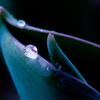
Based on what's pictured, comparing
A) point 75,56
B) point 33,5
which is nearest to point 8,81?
point 33,5

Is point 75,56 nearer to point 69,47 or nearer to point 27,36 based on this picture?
point 69,47

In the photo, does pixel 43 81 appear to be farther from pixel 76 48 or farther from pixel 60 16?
pixel 60 16

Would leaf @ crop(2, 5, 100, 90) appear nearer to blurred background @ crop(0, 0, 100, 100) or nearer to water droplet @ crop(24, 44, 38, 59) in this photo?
water droplet @ crop(24, 44, 38, 59)

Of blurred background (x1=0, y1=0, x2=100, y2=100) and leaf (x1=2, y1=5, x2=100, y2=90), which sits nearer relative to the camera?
leaf (x1=2, y1=5, x2=100, y2=90)

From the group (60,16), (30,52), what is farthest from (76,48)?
(60,16)

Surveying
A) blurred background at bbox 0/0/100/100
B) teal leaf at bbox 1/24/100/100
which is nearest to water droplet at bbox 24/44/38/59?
teal leaf at bbox 1/24/100/100

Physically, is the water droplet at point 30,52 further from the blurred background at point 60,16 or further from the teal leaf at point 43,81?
the blurred background at point 60,16

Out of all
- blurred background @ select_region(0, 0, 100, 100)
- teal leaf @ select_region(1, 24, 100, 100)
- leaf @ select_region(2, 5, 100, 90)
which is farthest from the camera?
blurred background @ select_region(0, 0, 100, 100)

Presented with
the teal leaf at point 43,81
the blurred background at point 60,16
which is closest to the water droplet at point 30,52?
the teal leaf at point 43,81
